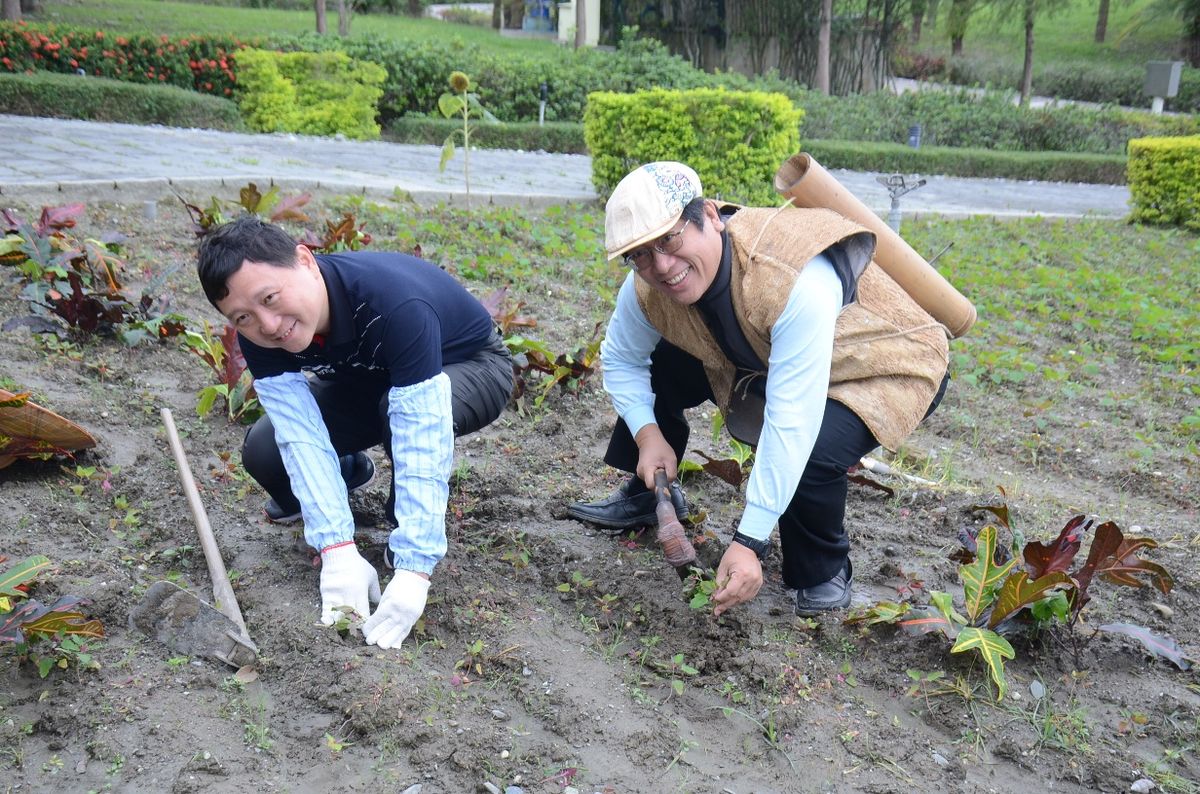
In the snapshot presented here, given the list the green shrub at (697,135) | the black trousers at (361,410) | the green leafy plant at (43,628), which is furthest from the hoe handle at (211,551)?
the green shrub at (697,135)

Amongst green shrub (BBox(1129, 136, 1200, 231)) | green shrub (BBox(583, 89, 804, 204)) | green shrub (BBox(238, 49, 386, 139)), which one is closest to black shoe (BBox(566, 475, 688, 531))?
green shrub (BBox(583, 89, 804, 204))

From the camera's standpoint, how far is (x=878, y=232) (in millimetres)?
2770

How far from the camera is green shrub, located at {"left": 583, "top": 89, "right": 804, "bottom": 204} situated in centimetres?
871

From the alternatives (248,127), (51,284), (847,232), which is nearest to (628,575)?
(847,232)

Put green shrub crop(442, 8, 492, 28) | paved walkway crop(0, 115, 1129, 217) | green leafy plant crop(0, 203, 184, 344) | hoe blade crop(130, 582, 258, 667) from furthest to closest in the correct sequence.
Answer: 1. green shrub crop(442, 8, 492, 28)
2. paved walkway crop(0, 115, 1129, 217)
3. green leafy plant crop(0, 203, 184, 344)
4. hoe blade crop(130, 582, 258, 667)

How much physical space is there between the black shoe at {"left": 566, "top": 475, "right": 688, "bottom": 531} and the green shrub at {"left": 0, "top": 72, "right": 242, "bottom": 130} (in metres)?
11.5

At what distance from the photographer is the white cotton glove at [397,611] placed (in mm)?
2350

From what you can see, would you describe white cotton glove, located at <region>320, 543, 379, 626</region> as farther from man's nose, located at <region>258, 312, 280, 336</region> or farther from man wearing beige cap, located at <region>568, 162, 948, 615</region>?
man wearing beige cap, located at <region>568, 162, 948, 615</region>

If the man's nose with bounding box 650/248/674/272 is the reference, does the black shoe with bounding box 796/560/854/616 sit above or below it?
below

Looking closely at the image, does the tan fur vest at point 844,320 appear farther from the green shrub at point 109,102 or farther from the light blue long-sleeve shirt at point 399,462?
the green shrub at point 109,102

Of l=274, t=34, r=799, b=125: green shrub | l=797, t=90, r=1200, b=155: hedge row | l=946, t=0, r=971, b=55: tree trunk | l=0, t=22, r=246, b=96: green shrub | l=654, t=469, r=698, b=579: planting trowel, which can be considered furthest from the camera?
l=946, t=0, r=971, b=55: tree trunk

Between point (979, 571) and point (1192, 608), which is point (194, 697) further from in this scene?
point (1192, 608)

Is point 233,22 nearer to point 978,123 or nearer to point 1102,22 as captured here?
point 978,123

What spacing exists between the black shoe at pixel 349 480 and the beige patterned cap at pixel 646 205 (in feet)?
3.93
